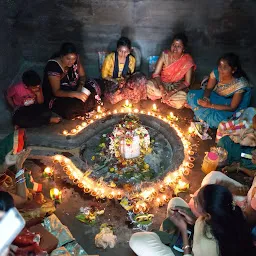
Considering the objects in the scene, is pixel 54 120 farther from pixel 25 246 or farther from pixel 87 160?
pixel 25 246

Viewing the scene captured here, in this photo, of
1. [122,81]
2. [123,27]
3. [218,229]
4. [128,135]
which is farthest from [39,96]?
[218,229]

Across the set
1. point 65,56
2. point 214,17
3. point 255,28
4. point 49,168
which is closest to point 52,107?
point 65,56

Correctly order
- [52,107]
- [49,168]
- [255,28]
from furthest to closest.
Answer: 1. [255,28]
2. [52,107]
3. [49,168]

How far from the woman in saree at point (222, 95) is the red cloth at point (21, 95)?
296 cm

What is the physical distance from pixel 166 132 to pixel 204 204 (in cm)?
271

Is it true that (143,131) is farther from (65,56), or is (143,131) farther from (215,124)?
(65,56)

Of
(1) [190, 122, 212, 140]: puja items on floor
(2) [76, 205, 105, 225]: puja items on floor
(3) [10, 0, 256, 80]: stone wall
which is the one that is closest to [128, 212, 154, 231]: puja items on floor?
(2) [76, 205, 105, 225]: puja items on floor

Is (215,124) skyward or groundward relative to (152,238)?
skyward

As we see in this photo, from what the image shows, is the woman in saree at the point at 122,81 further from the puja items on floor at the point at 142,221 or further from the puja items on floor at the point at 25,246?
the puja items on floor at the point at 25,246

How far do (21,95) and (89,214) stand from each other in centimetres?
252

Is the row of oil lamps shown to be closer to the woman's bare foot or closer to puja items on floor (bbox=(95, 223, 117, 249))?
puja items on floor (bbox=(95, 223, 117, 249))

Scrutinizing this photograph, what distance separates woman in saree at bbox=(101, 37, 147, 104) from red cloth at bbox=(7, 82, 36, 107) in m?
1.50

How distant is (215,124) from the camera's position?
578 cm

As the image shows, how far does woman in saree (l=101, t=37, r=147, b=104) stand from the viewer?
6.25 m
